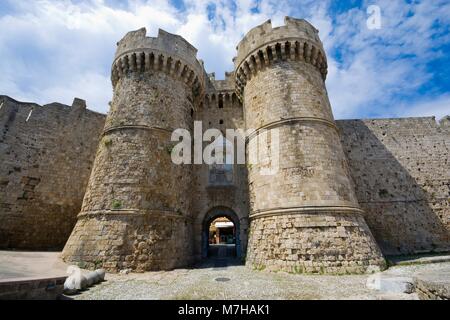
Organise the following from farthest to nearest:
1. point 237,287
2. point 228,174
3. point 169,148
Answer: point 228,174 < point 169,148 < point 237,287

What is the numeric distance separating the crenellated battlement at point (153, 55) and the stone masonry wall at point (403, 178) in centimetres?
969

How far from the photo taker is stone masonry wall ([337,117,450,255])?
11.6 metres

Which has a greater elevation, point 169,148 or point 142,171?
point 169,148

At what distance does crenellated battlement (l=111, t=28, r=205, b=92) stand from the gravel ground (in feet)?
29.7

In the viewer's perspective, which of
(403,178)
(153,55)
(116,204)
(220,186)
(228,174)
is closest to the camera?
(116,204)

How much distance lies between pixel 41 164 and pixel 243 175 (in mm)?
10224

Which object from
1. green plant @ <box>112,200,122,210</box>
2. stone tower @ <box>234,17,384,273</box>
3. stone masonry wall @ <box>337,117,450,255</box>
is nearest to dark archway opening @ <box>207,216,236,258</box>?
stone masonry wall @ <box>337,117,450,255</box>

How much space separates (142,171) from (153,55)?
18.6 ft

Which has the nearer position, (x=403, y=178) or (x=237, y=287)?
(x=237, y=287)

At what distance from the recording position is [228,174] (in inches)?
480

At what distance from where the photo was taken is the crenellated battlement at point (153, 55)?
35.5 feet

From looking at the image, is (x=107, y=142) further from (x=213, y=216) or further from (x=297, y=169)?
(x=297, y=169)
